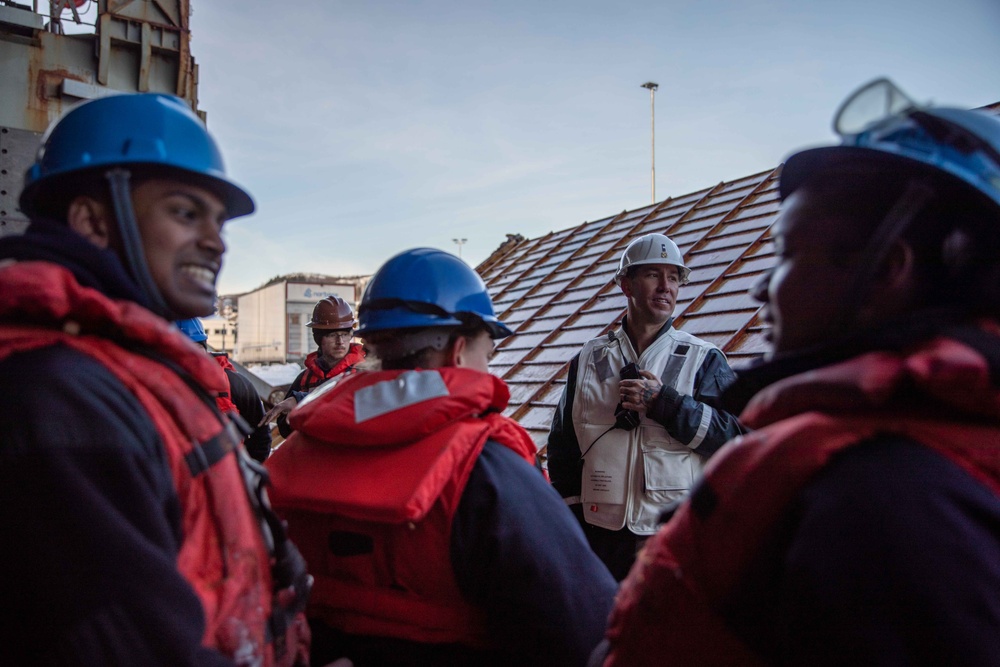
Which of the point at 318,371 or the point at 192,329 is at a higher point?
the point at 192,329

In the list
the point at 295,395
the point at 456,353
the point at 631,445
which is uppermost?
the point at 456,353

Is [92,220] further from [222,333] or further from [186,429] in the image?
[222,333]

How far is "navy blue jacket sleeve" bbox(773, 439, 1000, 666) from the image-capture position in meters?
0.77

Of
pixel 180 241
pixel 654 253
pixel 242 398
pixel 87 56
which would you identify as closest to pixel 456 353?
pixel 180 241

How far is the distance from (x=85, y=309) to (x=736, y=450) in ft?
3.56

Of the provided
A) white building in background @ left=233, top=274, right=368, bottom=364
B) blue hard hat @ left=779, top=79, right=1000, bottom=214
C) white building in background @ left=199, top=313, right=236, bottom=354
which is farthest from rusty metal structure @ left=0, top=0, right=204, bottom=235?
white building in background @ left=199, top=313, right=236, bottom=354

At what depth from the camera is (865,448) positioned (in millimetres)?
874

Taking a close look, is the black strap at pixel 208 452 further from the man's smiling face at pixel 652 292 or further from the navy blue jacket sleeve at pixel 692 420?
the man's smiling face at pixel 652 292

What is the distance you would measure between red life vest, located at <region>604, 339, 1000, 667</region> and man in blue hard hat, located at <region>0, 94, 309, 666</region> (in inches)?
27.7

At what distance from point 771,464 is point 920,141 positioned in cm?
61

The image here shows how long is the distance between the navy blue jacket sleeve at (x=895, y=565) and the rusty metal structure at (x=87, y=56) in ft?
17.1

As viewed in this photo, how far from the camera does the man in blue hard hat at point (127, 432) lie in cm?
88

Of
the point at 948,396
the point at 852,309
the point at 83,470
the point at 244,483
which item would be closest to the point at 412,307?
the point at 244,483

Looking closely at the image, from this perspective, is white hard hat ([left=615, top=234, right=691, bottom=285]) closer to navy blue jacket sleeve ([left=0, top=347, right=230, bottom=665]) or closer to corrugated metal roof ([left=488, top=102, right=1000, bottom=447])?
corrugated metal roof ([left=488, top=102, right=1000, bottom=447])
